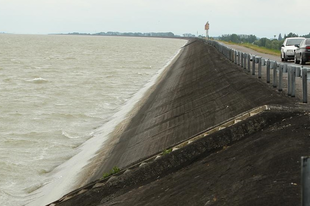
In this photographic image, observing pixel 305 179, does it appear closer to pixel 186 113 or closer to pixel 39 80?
pixel 186 113

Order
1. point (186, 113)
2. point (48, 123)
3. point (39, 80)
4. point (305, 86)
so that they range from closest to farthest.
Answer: point (305, 86), point (186, 113), point (48, 123), point (39, 80)

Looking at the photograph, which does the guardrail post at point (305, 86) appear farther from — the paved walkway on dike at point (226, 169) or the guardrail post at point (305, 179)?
the guardrail post at point (305, 179)

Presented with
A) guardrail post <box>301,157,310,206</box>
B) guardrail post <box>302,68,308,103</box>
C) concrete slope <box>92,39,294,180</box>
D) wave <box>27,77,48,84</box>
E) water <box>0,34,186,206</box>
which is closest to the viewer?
guardrail post <box>301,157,310,206</box>

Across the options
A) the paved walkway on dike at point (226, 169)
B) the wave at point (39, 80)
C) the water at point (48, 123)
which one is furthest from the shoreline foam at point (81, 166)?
the wave at point (39, 80)

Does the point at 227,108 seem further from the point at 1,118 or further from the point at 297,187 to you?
the point at 1,118

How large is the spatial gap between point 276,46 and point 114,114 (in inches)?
1935

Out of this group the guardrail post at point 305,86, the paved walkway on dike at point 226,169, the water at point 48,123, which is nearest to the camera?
the paved walkway on dike at point 226,169

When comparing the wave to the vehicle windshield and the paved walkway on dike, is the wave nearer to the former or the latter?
the vehicle windshield

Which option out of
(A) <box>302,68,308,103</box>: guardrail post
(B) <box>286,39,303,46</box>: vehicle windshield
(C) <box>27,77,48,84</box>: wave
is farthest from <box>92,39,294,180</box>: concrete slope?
(C) <box>27,77,48,84</box>: wave

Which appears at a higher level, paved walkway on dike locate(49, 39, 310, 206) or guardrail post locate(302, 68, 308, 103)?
guardrail post locate(302, 68, 308, 103)

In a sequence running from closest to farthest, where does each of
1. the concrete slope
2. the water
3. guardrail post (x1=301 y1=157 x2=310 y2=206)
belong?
1. guardrail post (x1=301 y1=157 x2=310 y2=206)
2. the concrete slope
3. the water

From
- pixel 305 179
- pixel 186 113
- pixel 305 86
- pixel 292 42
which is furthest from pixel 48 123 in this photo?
pixel 305 179

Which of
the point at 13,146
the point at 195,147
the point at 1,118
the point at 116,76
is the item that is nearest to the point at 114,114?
the point at 1,118

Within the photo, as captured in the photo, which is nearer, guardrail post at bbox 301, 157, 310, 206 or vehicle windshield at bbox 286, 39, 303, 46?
guardrail post at bbox 301, 157, 310, 206
